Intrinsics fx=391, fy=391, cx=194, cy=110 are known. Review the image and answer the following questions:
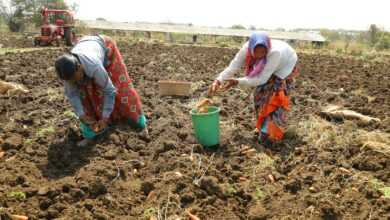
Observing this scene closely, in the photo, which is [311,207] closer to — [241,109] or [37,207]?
[37,207]

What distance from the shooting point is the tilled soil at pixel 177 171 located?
296 cm

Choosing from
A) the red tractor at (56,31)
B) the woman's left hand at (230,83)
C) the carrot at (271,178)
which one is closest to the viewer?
the carrot at (271,178)

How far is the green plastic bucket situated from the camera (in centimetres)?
394

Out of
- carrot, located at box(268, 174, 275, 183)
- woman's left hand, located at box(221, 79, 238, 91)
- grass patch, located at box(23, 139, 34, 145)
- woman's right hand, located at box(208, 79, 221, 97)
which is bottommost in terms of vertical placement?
carrot, located at box(268, 174, 275, 183)

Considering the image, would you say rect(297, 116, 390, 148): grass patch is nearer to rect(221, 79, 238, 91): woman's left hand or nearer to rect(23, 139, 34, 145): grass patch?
rect(221, 79, 238, 91): woman's left hand

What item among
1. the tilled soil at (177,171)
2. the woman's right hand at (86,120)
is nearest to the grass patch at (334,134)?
the tilled soil at (177,171)

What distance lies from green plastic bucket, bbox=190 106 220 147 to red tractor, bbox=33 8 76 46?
12.7 meters

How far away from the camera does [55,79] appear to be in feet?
25.5

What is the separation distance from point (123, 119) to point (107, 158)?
2.84ft

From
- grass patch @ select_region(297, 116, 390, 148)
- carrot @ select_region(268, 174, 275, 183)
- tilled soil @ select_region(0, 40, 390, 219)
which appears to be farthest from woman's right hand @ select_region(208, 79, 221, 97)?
grass patch @ select_region(297, 116, 390, 148)

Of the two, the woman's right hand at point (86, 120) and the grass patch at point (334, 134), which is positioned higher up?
the woman's right hand at point (86, 120)

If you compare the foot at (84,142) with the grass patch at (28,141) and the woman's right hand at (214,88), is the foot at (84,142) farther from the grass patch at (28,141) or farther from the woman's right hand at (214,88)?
the woman's right hand at (214,88)

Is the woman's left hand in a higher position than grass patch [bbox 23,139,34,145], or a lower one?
higher

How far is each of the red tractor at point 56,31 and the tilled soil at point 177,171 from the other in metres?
10.2
